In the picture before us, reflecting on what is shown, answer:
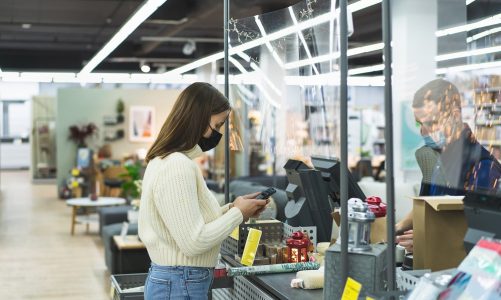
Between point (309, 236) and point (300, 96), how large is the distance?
1.03 meters

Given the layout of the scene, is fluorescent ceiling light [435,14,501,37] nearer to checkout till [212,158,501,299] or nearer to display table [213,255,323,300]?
checkout till [212,158,501,299]

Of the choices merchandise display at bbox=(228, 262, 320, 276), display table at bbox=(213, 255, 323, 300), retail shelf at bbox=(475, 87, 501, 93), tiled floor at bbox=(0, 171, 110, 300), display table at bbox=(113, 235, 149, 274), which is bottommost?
tiled floor at bbox=(0, 171, 110, 300)

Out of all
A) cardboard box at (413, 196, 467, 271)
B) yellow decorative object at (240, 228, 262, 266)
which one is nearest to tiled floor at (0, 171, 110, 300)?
yellow decorative object at (240, 228, 262, 266)

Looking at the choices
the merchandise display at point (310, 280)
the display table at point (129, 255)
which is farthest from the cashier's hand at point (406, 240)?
the display table at point (129, 255)

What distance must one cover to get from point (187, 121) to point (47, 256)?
760 cm

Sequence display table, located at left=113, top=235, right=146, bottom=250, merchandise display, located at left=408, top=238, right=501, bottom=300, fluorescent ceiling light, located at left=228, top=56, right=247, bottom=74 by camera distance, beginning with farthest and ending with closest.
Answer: display table, located at left=113, top=235, right=146, bottom=250 < fluorescent ceiling light, located at left=228, top=56, right=247, bottom=74 < merchandise display, located at left=408, top=238, right=501, bottom=300

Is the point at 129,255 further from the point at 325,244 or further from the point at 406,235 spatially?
the point at 406,235

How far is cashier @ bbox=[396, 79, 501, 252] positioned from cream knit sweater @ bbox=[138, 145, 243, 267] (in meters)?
0.77

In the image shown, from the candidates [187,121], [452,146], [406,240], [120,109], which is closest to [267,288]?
[406,240]

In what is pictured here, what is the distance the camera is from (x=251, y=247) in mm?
3209

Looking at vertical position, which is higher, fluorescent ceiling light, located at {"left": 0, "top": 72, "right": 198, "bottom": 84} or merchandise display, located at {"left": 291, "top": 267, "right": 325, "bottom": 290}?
fluorescent ceiling light, located at {"left": 0, "top": 72, "right": 198, "bottom": 84}

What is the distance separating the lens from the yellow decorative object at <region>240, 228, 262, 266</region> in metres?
3.18

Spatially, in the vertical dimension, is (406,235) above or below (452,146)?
below

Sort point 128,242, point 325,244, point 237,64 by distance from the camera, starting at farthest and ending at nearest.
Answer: point 128,242 → point 237,64 → point 325,244
